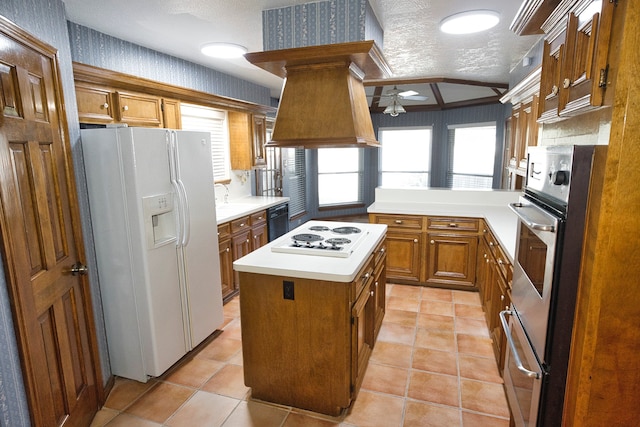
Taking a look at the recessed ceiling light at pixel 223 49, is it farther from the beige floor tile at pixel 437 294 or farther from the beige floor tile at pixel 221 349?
the beige floor tile at pixel 437 294

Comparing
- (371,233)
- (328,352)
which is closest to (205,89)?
(371,233)

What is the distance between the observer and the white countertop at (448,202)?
387 cm

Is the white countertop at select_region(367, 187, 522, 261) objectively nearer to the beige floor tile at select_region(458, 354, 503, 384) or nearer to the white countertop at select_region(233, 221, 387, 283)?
the beige floor tile at select_region(458, 354, 503, 384)

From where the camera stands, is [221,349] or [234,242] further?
[234,242]

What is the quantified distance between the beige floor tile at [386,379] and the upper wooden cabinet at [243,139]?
119 inches

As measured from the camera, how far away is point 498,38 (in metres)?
3.04

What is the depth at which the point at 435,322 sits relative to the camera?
3.29 meters

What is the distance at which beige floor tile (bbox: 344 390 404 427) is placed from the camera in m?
2.08

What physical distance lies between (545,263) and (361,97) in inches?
64.4

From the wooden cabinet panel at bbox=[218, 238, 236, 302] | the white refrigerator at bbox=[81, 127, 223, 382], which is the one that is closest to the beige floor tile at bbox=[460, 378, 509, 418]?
the white refrigerator at bbox=[81, 127, 223, 382]

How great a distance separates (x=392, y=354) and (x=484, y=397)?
0.70 metres

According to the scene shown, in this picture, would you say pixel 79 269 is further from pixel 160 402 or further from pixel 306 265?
pixel 306 265

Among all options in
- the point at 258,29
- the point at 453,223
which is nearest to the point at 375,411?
the point at 453,223

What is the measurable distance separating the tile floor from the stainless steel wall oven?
2.04 feet
